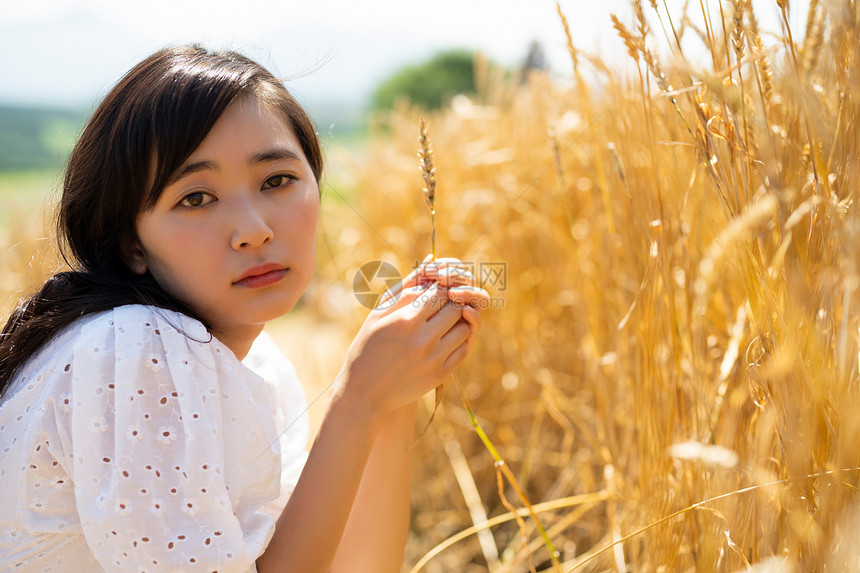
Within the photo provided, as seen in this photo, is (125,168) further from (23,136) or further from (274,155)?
(23,136)

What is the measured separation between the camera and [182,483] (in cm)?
68

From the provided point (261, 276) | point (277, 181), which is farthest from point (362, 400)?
point (277, 181)

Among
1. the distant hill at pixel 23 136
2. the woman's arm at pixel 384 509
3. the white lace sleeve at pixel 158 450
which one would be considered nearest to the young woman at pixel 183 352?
the white lace sleeve at pixel 158 450

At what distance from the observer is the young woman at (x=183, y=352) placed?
0.68 metres

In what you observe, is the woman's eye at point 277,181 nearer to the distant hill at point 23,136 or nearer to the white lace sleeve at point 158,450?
the white lace sleeve at point 158,450

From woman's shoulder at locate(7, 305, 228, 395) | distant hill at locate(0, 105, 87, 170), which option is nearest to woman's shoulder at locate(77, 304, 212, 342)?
woman's shoulder at locate(7, 305, 228, 395)

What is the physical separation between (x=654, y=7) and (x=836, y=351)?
381mm

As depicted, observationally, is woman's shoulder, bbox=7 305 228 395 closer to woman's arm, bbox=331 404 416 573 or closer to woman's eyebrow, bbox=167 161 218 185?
woman's eyebrow, bbox=167 161 218 185

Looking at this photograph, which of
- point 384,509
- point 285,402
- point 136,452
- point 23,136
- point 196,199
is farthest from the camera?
point 23,136

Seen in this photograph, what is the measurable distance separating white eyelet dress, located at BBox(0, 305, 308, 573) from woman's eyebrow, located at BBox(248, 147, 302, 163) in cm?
22

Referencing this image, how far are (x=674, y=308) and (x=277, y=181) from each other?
0.59 meters

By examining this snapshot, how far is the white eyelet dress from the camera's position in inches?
26.3

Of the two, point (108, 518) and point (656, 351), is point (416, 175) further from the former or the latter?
point (108, 518)

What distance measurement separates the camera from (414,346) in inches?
32.0
